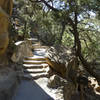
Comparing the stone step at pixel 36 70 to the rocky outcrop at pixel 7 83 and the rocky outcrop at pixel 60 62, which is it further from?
the rocky outcrop at pixel 7 83

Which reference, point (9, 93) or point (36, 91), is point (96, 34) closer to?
point (36, 91)

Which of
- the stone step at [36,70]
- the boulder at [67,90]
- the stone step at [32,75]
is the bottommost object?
the boulder at [67,90]

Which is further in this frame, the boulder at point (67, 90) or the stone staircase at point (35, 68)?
the stone staircase at point (35, 68)

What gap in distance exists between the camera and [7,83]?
455 centimetres

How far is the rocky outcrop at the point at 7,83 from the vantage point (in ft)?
13.0

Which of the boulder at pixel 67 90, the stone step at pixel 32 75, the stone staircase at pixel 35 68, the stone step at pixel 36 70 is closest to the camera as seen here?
the boulder at pixel 67 90

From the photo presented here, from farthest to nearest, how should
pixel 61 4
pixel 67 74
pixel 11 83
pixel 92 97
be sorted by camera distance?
pixel 92 97, pixel 61 4, pixel 67 74, pixel 11 83

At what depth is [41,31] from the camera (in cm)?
1611

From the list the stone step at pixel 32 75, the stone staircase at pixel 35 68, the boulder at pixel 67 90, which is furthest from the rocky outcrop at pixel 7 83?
the boulder at pixel 67 90

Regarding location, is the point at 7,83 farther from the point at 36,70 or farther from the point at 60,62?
the point at 60,62

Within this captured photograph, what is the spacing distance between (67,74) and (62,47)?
5.68 ft

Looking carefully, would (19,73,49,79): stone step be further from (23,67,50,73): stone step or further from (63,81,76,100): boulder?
(63,81,76,100): boulder

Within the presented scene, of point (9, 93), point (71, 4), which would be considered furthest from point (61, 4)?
point (9, 93)

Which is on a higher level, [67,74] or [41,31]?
[41,31]
